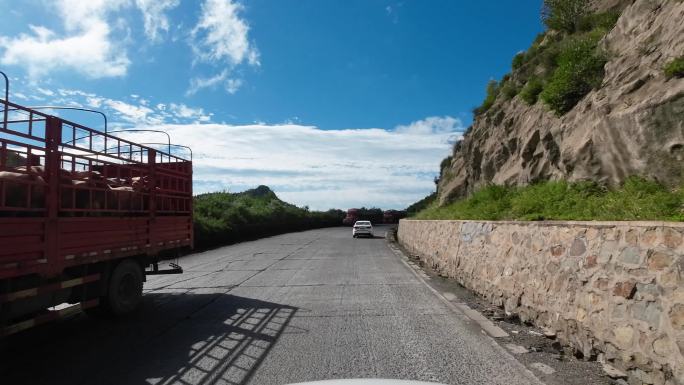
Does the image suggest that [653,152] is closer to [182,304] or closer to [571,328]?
[571,328]

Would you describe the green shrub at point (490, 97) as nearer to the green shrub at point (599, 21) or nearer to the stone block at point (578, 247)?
the green shrub at point (599, 21)

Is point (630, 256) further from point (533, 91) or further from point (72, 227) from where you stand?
point (533, 91)

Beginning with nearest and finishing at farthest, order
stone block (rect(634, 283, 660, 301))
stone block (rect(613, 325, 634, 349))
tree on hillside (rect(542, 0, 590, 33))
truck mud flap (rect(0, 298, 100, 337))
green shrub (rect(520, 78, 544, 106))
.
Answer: stone block (rect(634, 283, 660, 301)) < stone block (rect(613, 325, 634, 349)) < truck mud flap (rect(0, 298, 100, 337)) < green shrub (rect(520, 78, 544, 106)) < tree on hillside (rect(542, 0, 590, 33))

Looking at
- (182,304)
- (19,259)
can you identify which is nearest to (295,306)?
(182,304)

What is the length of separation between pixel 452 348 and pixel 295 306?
4.18 meters

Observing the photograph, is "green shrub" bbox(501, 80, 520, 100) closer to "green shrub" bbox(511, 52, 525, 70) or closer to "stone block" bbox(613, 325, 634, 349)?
"green shrub" bbox(511, 52, 525, 70)

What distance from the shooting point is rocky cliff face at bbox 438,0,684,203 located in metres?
8.73

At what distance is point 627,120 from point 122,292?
990cm

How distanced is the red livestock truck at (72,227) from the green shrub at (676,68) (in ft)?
31.9

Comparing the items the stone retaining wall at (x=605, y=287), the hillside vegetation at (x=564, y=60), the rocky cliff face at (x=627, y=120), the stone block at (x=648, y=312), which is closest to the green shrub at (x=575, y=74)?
the hillside vegetation at (x=564, y=60)

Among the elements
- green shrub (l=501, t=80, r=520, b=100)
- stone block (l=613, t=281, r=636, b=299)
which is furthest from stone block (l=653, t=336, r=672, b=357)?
green shrub (l=501, t=80, r=520, b=100)

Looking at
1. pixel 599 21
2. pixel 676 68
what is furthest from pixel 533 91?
pixel 676 68

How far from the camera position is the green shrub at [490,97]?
2641 centimetres

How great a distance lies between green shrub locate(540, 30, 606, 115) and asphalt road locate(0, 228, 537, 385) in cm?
679
